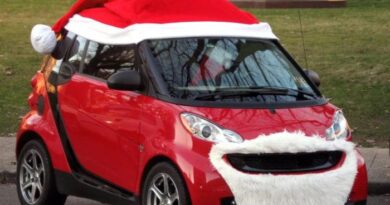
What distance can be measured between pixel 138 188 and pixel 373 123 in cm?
607

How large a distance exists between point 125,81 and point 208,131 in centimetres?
83

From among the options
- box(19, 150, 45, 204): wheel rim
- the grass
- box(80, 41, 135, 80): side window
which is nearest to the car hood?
box(80, 41, 135, 80): side window

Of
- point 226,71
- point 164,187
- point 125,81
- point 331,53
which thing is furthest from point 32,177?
point 331,53

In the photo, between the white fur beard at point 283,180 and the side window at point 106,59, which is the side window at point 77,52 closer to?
the side window at point 106,59

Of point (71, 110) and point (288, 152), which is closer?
point (288, 152)

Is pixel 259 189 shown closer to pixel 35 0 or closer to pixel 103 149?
pixel 103 149

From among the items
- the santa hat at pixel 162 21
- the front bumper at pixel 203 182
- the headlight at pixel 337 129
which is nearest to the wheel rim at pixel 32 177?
the santa hat at pixel 162 21

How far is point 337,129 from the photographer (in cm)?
688

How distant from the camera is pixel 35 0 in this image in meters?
24.2

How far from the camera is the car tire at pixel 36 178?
7.87 meters

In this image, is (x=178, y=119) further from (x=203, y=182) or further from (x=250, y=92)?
(x=250, y=92)

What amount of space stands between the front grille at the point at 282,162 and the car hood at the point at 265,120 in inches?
5.9

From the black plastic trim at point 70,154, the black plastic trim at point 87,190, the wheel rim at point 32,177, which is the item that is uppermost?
the black plastic trim at point 70,154

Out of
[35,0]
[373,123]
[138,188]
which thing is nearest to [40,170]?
[138,188]
